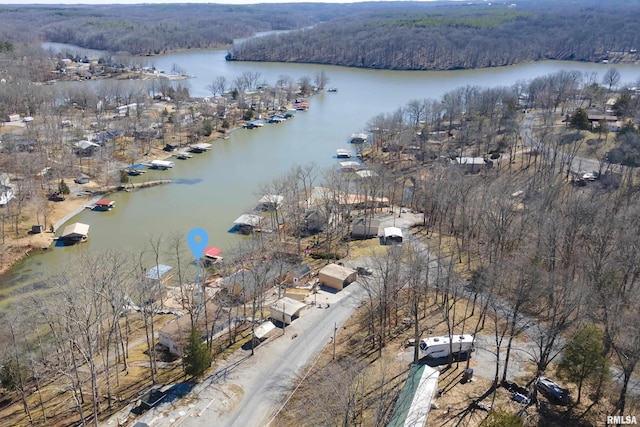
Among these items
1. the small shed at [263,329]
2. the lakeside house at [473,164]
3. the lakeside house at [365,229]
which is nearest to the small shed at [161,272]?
the small shed at [263,329]

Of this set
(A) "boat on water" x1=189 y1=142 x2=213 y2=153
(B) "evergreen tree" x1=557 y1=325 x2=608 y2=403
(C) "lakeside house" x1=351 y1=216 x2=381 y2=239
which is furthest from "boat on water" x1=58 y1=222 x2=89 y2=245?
(B) "evergreen tree" x1=557 y1=325 x2=608 y2=403

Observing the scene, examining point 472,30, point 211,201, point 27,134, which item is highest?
point 472,30

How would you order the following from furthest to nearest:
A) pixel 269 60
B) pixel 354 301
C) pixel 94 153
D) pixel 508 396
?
pixel 269 60
pixel 94 153
pixel 354 301
pixel 508 396

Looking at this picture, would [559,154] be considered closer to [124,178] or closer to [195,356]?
[124,178]

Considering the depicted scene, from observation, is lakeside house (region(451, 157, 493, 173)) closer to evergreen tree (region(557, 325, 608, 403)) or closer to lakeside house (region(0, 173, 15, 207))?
evergreen tree (region(557, 325, 608, 403))

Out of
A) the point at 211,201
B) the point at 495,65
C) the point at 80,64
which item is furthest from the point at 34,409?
the point at 495,65

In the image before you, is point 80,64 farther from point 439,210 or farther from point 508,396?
point 508,396

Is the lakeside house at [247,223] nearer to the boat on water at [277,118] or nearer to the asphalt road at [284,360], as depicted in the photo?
the asphalt road at [284,360]
